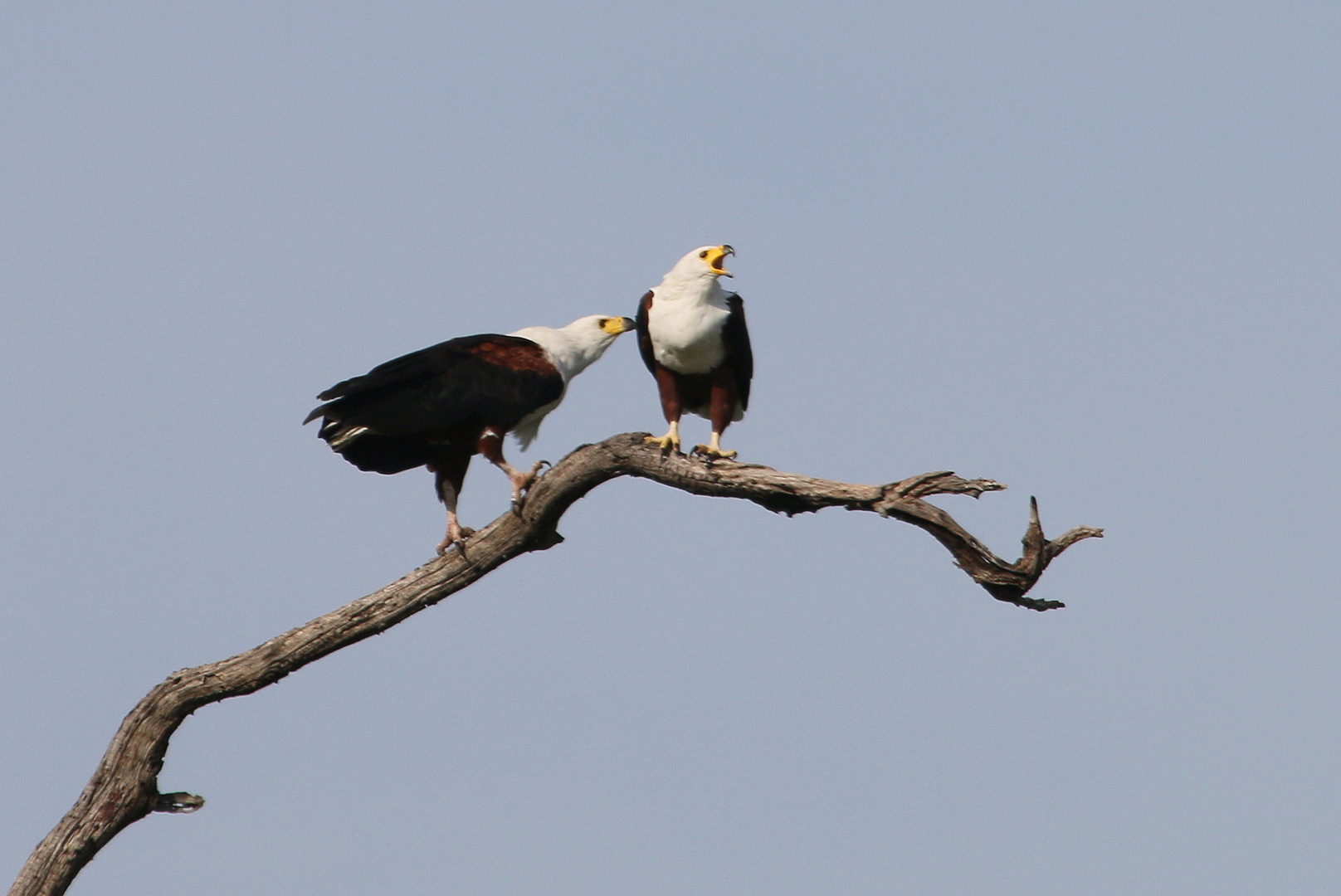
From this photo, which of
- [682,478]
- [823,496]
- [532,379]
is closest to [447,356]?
[532,379]

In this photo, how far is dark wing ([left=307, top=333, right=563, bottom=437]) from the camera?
750 cm

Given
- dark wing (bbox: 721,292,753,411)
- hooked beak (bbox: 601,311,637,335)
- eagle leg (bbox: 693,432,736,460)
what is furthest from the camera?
hooked beak (bbox: 601,311,637,335)

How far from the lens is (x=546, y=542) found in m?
7.25

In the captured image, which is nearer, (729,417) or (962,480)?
(962,480)

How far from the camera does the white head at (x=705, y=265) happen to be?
7.57 m

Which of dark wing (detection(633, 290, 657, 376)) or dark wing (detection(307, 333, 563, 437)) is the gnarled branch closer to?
dark wing (detection(307, 333, 563, 437))

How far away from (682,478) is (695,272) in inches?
51.6

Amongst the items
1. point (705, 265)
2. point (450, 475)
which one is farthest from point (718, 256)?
point (450, 475)

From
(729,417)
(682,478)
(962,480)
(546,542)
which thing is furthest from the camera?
(729,417)

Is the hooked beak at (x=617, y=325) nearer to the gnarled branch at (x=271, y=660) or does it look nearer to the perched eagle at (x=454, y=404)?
the perched eagle at (x=454, y=404)

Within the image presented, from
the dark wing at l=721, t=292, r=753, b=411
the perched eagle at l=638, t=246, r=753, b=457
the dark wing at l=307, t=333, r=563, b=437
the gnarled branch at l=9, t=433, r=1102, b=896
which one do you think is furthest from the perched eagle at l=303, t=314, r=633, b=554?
the dark wing at l=721, t=292, r=753, b=411

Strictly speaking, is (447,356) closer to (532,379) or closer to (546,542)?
(532,379)

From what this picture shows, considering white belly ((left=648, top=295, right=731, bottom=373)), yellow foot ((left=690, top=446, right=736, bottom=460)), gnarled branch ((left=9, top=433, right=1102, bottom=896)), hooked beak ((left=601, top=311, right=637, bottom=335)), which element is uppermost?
hooked beak ((left=601, top=311, right=637, bottom=335))

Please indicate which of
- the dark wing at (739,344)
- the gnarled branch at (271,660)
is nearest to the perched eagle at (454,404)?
the gnarled branch at (271,660)
